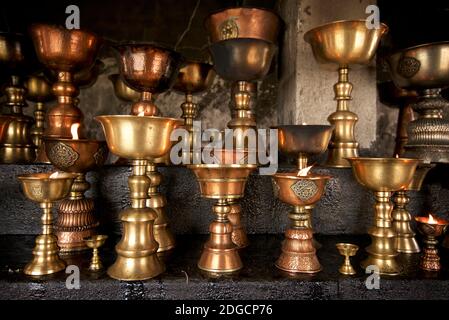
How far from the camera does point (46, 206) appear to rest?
3.61ft

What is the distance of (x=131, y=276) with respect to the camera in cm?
→ 106

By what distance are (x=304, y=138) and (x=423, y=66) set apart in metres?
0.71

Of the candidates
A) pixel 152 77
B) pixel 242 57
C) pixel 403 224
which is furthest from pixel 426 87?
pixel 152 77

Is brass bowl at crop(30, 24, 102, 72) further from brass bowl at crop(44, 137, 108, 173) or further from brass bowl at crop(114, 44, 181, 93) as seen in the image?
brass bowl at crop(44, 137, 108, 173)

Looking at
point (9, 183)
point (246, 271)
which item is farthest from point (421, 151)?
point (9, 183)

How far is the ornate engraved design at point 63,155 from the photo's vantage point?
1270 mm

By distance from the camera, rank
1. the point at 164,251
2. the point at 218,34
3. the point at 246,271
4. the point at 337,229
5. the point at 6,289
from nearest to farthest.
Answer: the point at 6,289
the point at 246,271
the point at 164,251
the point at 337,229
the point at 218,34

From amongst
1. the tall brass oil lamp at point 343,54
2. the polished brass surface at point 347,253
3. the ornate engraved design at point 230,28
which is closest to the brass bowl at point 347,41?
the tall brass oil lamp at point 343,54

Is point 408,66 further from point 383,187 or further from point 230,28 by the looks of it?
point 230,28

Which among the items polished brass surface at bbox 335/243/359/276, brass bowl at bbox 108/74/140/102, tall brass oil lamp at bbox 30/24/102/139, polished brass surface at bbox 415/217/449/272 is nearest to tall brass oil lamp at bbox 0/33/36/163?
tall brass oil lamp at bbox 30/24/102/139

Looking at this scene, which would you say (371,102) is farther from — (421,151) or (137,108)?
(137,108)

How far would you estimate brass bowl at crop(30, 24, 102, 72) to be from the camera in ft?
4.57

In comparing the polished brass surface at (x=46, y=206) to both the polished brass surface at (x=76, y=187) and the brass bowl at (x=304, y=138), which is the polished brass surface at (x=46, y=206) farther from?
the brass bowl at (x=304, y=138)

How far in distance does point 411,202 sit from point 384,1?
1781 millimetres
